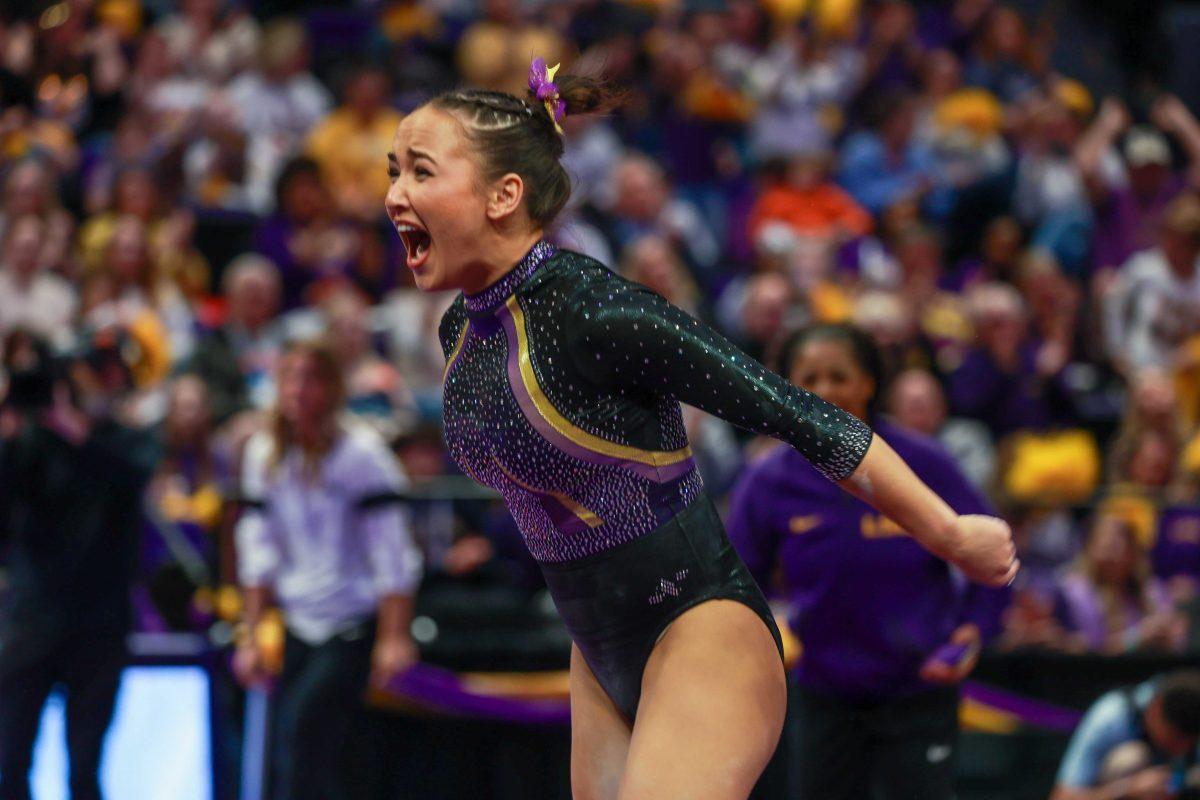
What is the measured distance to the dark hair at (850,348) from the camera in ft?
14.0

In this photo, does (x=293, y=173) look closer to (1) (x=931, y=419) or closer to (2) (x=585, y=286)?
(1) (x=931, y=419)

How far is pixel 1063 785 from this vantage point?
19.4 ft

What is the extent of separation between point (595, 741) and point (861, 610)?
1527 millimetres

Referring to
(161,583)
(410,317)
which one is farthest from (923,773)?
(410,317)

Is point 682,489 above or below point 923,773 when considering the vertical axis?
above

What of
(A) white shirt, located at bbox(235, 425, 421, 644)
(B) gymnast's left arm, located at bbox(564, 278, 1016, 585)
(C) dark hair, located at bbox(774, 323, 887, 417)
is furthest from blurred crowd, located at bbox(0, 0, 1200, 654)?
(B) gymnast's left arm, located at bbox(564, 278, 1016, 585)

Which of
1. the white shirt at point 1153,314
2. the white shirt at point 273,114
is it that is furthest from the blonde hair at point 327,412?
the white shirt at point 1153,314

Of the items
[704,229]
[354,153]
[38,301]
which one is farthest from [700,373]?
[704,229]

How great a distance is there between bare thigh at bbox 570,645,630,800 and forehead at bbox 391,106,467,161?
3.13ft

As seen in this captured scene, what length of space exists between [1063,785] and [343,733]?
8.52 ft

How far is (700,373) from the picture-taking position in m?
2.61

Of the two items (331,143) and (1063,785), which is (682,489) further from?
(331,143)

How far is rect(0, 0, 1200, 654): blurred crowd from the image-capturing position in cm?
701

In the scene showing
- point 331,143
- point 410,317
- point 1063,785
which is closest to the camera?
point 1063,785
